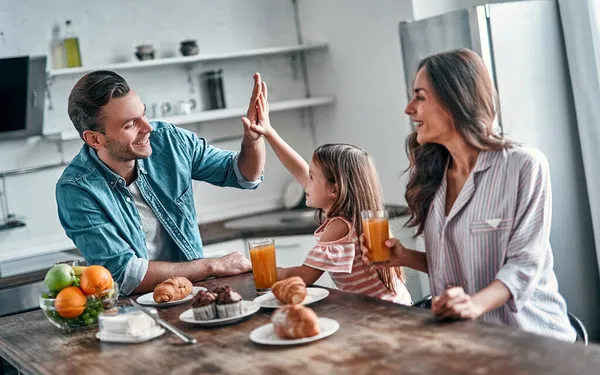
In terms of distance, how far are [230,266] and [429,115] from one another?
3.17 ft

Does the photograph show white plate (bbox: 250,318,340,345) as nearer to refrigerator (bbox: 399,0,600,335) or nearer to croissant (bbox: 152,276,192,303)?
croissant (bbox: 152,276,192,303)

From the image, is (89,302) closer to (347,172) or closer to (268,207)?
(347,172)

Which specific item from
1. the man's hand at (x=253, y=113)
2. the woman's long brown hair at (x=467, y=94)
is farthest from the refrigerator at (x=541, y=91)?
the woman's long brown hair at (x=467, y=94)

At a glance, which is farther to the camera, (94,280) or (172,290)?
(172,290)

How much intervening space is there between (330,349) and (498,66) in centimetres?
233

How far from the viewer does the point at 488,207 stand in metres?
2.16

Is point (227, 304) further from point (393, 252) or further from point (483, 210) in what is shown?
point (483, 210)

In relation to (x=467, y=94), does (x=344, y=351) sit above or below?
below

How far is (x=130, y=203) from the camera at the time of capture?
2.87m

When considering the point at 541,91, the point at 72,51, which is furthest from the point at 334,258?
the point at 72,51

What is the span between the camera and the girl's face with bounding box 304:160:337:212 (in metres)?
2.64

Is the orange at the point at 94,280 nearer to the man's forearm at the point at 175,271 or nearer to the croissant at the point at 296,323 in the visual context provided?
the man's forearm at the point at 175,271

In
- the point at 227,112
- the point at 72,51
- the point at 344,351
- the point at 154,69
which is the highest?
the point at 72,51

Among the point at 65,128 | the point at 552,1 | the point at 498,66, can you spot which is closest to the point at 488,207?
the point at 498,66
